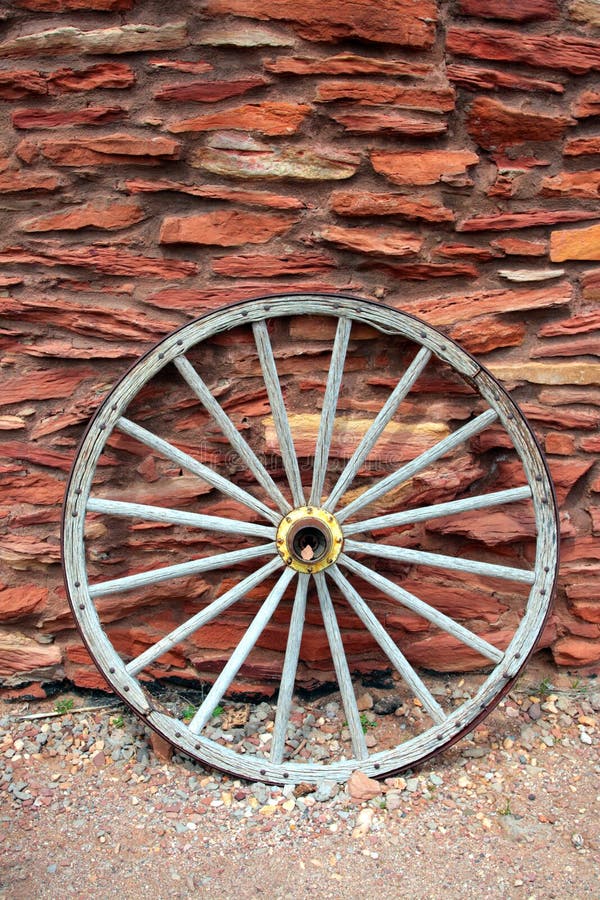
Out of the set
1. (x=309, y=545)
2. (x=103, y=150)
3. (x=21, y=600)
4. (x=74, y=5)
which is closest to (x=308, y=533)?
(x=309, y=545)

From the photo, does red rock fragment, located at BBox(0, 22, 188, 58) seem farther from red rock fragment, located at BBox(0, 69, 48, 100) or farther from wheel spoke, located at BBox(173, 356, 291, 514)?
wheel spoke, located at BBox(173, 356, 291, 514)

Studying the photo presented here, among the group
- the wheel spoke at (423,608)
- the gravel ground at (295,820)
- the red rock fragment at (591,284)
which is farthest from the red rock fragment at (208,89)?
the gravel ground at (295,820)

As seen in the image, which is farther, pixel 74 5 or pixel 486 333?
pixel 486 333

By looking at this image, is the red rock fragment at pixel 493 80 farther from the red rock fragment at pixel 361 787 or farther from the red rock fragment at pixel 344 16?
the red rock fragment at pixel 361 787

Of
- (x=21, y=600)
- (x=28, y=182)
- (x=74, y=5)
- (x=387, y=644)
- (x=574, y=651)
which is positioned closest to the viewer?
(x=74, y=5)

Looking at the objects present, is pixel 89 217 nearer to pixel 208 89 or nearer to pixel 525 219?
pixel 208 89

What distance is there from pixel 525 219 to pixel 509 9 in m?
0.57

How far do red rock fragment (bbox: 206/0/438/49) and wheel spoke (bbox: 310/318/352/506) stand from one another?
78cm

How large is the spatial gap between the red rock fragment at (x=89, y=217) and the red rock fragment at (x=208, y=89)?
31 cm

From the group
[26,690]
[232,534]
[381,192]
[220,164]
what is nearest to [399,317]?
[381,192]

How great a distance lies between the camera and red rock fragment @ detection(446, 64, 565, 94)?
230 cm

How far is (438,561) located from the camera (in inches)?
94.3

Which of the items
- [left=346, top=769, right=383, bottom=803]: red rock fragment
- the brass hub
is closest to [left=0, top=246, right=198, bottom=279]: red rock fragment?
the brass hub

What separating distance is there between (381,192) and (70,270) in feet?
3.04
